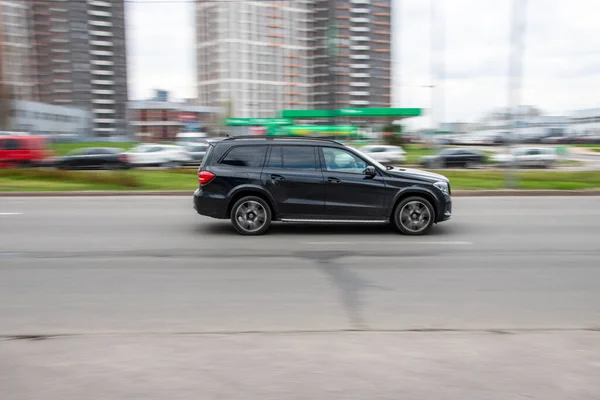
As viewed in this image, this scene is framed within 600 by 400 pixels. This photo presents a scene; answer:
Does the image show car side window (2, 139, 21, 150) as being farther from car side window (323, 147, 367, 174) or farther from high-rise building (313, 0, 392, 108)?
high-rise building (313, 0, 392, 108)

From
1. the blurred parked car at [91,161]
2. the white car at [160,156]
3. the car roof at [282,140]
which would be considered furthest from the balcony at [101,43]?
the car roof at [282,140]

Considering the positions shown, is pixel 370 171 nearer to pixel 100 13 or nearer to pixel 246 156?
pixel 246 156

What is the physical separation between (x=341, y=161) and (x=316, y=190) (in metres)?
0.70

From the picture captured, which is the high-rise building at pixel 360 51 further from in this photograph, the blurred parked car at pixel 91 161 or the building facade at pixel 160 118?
the blurred parked car at pixel 91 161

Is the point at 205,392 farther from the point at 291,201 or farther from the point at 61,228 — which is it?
the point at 61,228

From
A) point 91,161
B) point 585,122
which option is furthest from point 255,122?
point 585,122

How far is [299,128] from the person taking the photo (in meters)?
61.7

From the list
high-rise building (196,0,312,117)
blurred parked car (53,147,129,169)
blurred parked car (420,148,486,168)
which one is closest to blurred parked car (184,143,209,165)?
blurred parked car (53,147,129,169)

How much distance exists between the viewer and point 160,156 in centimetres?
3319

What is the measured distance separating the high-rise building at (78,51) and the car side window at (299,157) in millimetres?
127554

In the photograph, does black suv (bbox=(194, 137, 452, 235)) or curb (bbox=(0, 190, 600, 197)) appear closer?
black suv (bbox=(194, 137, 452, 235))

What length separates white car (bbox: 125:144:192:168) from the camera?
108 feet

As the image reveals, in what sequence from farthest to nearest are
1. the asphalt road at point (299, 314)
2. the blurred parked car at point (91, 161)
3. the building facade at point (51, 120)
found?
the building facade at point (51, 120) < the blurred parked car at point (91, 161) < the asphalt road at point (299, 314)

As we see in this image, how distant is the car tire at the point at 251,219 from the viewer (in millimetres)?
9906
